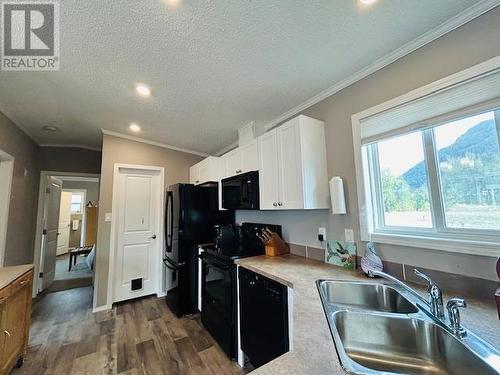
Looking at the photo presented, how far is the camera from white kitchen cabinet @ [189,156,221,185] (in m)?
3.12

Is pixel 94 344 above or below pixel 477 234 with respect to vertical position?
below

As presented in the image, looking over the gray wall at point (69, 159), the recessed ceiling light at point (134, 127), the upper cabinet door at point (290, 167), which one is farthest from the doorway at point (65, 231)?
the upper cabinet door at point (290, 167)

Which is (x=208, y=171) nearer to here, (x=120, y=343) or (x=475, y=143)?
(x=120, y=343)

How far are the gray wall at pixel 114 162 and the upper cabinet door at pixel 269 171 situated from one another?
2124 mm

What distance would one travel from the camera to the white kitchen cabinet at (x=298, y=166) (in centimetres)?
186

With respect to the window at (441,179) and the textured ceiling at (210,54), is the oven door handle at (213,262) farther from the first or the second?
the textured ceiling at (210,54)

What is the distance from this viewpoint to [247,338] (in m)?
1.81

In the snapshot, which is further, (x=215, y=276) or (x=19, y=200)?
(x=19, y=200)

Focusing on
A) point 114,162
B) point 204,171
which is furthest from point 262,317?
point 114,162

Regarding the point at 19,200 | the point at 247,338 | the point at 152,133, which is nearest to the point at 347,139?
the point at 247,338

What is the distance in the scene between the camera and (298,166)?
6.17 ft

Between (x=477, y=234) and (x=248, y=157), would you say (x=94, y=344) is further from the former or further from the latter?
(x=477, y=234)

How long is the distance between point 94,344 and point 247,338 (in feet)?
5.69

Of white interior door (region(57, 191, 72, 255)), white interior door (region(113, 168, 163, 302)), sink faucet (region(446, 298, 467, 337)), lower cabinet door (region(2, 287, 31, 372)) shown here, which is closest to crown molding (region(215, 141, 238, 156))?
white interior door (region(113, 168, 163, 302))
